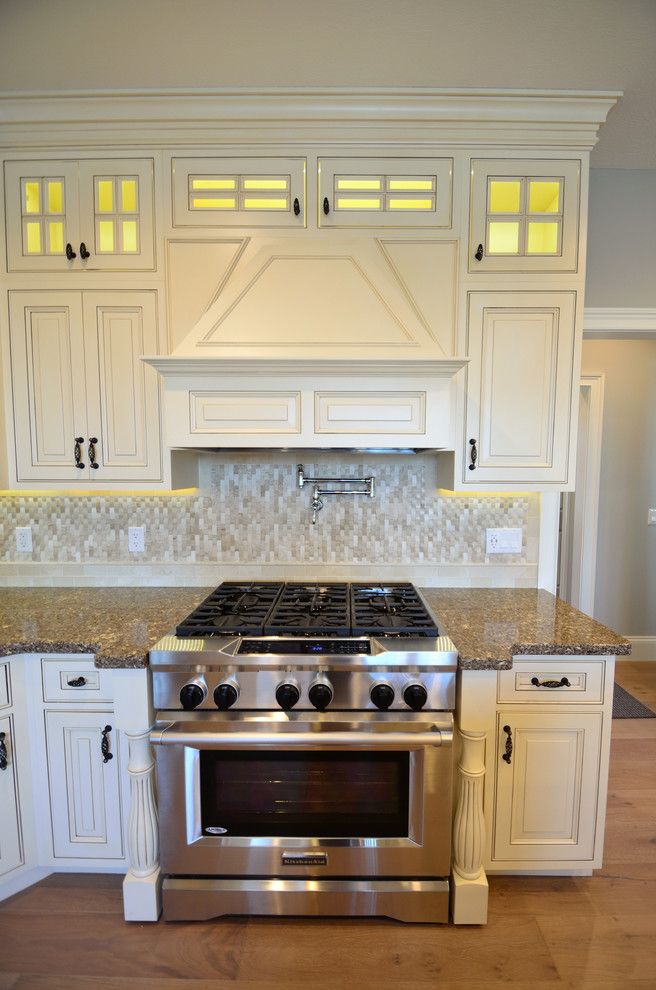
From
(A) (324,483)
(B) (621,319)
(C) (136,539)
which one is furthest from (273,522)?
(B) (621,319)

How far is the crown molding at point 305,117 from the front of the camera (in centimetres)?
177

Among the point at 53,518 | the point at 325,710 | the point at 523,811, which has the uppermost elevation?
the point at 53,518

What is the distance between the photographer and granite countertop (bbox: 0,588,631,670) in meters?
1.58

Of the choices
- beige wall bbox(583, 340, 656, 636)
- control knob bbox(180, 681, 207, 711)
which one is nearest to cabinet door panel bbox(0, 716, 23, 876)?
control knob bbox(180, 681, 207, 711)

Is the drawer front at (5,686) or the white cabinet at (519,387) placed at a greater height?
the white cabinet at (519,387)

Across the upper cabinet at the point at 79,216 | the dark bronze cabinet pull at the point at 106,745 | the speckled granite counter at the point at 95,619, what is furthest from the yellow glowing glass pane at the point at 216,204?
the dark bronze cabinet pull at the point at 106,745

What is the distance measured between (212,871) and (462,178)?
2671 mm

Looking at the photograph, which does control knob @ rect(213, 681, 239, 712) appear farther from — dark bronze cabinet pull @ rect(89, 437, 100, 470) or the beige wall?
the beige wall

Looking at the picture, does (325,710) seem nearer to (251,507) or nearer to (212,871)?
(212,871)

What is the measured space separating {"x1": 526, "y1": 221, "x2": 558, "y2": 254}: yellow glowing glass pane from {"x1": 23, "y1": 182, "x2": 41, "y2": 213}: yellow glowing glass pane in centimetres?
196

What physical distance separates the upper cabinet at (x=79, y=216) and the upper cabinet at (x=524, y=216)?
1.30 metres

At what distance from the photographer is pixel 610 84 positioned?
1767 millimetres

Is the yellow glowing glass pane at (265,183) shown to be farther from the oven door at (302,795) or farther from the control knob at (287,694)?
the oven door at (302,795)

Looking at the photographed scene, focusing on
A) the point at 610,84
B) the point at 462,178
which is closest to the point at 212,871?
the point at 462,178
